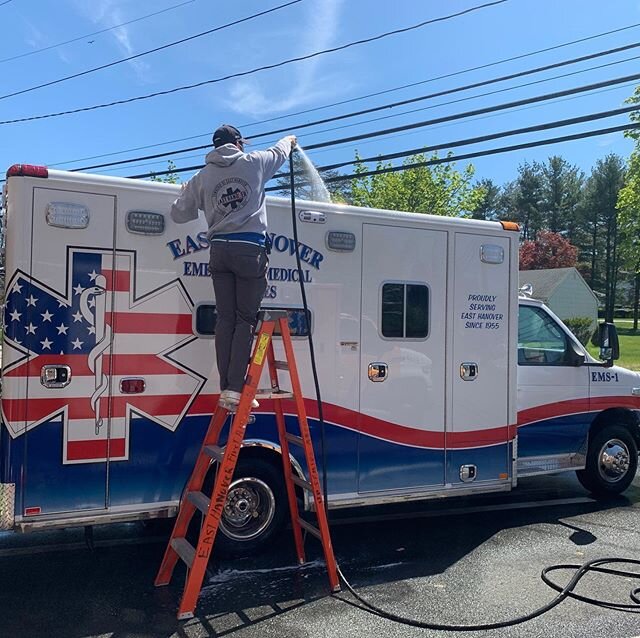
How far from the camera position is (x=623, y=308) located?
76875mm

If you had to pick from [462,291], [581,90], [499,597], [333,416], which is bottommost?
[499,597]

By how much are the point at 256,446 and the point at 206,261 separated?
4.73ft

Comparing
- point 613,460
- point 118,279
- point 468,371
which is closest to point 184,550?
point 118,279

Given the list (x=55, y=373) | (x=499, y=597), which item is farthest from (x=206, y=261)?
(x=499, y=597)

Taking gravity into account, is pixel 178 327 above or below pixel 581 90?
below

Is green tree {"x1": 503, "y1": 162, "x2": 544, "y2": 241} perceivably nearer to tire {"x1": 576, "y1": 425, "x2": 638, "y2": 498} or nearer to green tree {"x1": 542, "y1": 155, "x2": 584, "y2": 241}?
green tree {"x1": 542, "y1": 155, "x2": 584, "y2": 241}

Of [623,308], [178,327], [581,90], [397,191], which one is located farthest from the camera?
[623,308]

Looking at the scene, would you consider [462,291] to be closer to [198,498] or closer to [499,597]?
[499,597]

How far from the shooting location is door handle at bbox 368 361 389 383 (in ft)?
17.9

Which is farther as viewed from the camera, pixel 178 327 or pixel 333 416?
pixel 333 416

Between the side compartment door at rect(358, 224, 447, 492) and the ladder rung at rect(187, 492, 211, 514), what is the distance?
60.3 inches

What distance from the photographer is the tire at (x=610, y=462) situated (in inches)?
274

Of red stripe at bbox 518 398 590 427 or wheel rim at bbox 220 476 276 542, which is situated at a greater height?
red stripe at bbox 518 398 590 427

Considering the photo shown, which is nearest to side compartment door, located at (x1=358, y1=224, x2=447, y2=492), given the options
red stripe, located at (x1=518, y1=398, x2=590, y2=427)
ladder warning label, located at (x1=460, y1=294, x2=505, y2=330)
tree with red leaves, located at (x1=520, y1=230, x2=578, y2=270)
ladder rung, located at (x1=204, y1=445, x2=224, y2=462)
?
ladder warning label, located at (x1=460, y1=294, x2=505, y2=330)
